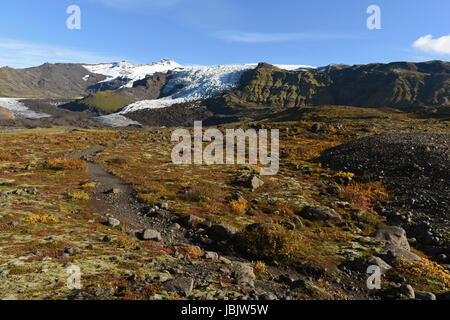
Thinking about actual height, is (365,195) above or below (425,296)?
above

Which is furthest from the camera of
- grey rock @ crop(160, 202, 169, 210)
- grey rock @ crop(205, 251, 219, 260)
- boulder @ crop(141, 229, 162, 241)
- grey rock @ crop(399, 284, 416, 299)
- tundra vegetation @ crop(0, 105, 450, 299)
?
grey rock @ crop(160, 202, 169, 210)

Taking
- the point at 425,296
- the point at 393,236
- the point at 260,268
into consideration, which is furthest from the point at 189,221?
the point at 393,236

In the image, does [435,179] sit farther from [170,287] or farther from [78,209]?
[78,209]

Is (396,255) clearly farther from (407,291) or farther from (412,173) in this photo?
(412,173)

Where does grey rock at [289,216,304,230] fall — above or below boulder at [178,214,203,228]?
below

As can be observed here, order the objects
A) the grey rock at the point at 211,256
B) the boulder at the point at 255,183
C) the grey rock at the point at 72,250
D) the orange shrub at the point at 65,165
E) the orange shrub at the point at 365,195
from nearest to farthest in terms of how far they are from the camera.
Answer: the grey rock at the point at 72,250, the grey rock at the point at 211,256, the orange shrub at the point at 365,195, the boulder at the point at 255,183, the orange shrub at the point at 65,165

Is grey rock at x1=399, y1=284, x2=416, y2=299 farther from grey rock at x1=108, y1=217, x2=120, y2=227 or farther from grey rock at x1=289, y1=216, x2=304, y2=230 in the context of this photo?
grey rock at x1=108, y1=217, x2=120, y2=227

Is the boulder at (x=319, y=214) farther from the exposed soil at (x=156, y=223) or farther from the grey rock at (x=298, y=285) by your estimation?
the grey rock at (x=298, y=285)

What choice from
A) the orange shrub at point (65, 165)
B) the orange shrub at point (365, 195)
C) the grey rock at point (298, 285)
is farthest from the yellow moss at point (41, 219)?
the orange shrub at point (365, 195)

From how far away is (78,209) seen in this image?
19484 millimetres

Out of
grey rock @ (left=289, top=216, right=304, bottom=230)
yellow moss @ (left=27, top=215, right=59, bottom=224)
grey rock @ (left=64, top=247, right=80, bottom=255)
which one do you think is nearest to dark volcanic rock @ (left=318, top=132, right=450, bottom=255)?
grey rock @ (left=289, top=216, right=304, bottom=230)

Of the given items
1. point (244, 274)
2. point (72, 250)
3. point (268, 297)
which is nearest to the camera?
point (268, 297)

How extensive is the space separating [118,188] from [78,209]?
687 centimetres
